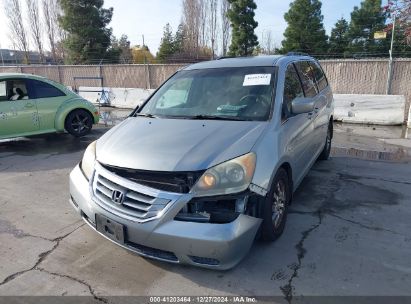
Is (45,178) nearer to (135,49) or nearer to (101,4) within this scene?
(101,4)

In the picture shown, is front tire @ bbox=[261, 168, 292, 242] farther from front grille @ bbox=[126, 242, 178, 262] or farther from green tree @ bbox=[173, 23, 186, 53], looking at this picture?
green tree @ bbox=[173, 23, 186, 53]

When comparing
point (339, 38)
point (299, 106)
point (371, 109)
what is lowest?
point (371, 109)

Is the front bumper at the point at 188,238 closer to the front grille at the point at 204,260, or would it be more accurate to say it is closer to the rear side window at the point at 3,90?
the front grille at the point at 204,260

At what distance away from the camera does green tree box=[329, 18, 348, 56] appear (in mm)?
27234

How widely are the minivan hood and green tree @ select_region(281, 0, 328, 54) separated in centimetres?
2457

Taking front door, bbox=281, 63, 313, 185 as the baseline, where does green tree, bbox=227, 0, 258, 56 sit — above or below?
above

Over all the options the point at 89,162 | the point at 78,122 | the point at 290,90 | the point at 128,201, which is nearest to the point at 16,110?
the point at 78,122

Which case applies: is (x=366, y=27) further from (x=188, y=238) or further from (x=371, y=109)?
(x=188, y=238)

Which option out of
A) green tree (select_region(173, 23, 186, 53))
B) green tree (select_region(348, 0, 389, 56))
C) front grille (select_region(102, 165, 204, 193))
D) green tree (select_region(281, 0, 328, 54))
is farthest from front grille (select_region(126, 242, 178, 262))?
green tree (select_region(173, 23, 186, 53))

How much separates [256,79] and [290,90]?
44 cm

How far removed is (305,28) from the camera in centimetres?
2623

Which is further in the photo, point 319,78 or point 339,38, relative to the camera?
point 339,38

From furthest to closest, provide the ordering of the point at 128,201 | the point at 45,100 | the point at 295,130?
the point at 45,100
the point at 295,130
the point at 128,201

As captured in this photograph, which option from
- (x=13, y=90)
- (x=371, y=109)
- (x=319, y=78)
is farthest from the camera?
(x=371, y=109)
